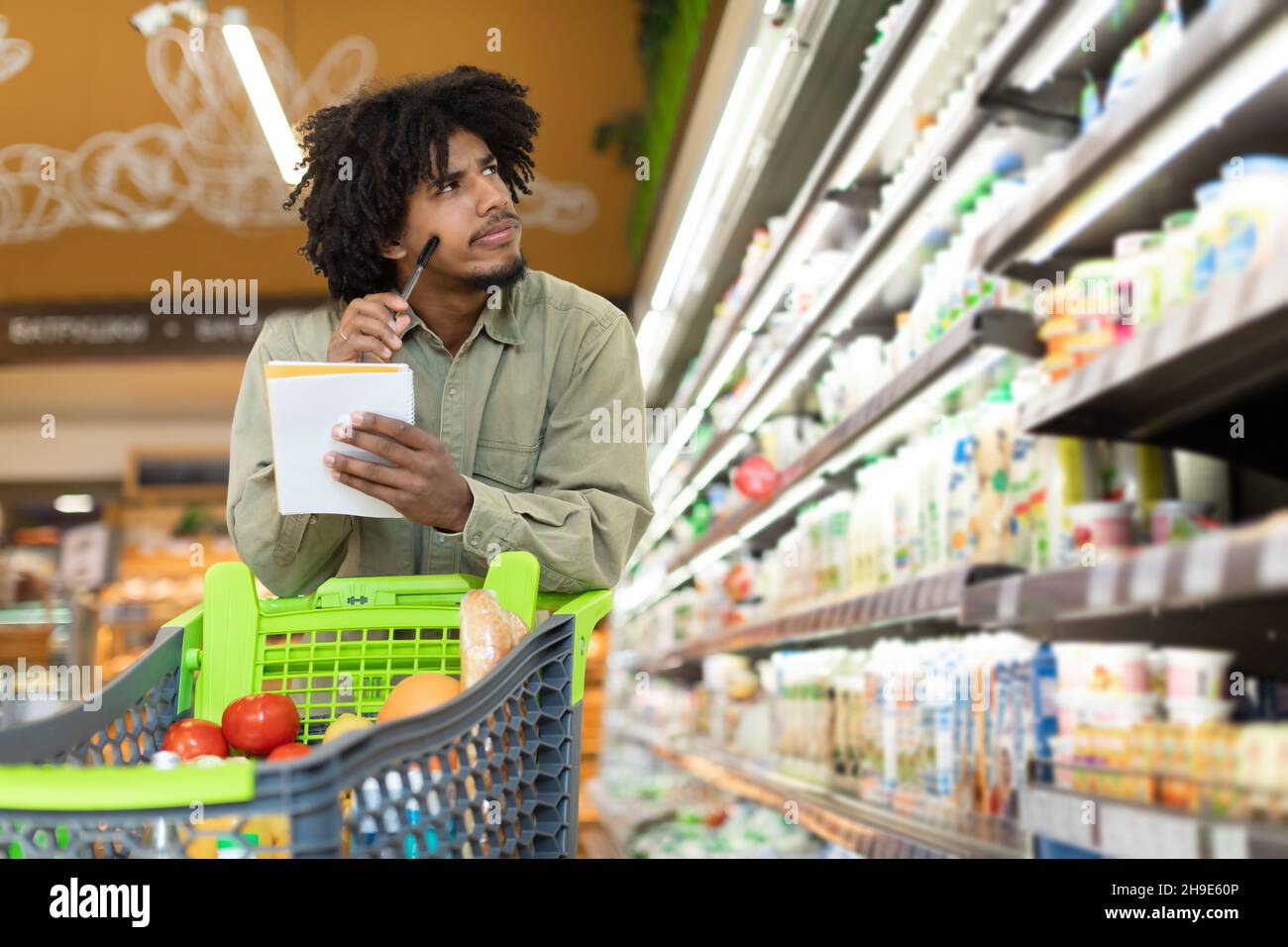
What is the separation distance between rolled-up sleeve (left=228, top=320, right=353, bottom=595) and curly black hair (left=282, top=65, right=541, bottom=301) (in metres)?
0.18

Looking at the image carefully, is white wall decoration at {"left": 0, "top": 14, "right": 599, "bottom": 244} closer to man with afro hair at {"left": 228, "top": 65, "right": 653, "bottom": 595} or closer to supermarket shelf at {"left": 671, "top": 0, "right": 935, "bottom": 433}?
supermarket shelf at {"left": 671, "top": 0, "right": 935, "bottom": 433}

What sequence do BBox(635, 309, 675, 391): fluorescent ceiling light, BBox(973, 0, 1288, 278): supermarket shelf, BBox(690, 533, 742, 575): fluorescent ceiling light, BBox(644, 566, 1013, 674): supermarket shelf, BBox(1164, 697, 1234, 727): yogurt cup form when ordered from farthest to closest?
BBox(635, 309, 675, 391): fluorescent ceiling light, BBox(690, 533, 742, 575): fluorescent ceiling light, BBox(644, 566, 1013, 674): supermarket shelf, BBox(1164, 697, 1234, 727): yogurt cup, BBox(973, 0, 1288, 278): supermarket shelf

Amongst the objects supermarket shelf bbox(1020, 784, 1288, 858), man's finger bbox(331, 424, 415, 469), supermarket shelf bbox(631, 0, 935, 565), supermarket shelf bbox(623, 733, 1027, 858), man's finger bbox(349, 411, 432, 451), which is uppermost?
supermarket shelf bbox(631, 0, 935, 565)

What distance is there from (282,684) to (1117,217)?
1.42 meters

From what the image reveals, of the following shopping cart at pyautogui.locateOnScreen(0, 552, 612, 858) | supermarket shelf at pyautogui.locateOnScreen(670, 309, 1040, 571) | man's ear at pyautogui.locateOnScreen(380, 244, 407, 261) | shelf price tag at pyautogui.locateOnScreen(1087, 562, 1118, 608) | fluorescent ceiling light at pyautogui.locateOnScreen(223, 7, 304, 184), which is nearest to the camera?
shopping cart at pyautogui.locateOnScreen(0, 552, 612, 858)

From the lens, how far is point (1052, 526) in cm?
205

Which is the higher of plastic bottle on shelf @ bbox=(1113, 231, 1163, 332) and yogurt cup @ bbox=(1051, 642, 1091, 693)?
plastic bottle on shelf @ bbox=(1113, 231, 1163, 332)

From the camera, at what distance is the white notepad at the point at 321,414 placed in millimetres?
1373

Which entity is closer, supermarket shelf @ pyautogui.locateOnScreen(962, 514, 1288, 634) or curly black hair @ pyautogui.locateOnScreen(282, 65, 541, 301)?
supermarket shelf @ pyautogui.locateOnScreen(962, 514, 1288, 634)

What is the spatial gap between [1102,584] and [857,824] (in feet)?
4.63

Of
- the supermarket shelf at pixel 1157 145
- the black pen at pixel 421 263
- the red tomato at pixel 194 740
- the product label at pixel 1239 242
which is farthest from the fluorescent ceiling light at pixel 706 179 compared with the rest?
the red tomato at pixel 194 740

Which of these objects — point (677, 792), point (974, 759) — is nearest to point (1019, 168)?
point (974, 759)

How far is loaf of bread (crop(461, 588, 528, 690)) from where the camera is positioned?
1316 millimetres

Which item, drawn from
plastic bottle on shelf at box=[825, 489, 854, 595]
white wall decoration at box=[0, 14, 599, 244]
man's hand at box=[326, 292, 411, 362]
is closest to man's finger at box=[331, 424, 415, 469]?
man's hand at box=[326, 292, 411, 362]
